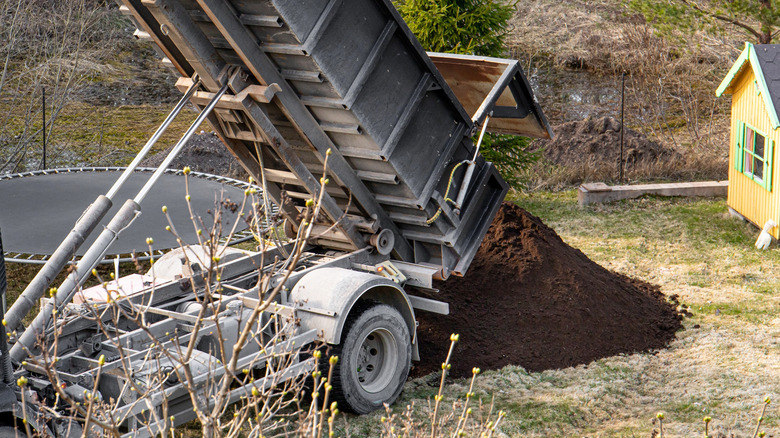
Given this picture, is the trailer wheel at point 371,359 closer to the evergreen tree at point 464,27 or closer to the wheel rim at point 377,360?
the wheel rim at point 377,360

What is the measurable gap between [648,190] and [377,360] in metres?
7.37

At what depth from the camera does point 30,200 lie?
10.1m

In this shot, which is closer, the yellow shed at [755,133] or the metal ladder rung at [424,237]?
the metal ladder rung at [424,237]

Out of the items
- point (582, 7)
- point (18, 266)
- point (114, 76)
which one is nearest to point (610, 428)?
point (18, 266)

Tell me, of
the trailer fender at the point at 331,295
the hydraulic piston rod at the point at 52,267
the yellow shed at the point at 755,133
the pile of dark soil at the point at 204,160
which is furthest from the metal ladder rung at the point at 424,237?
the pile of dark soil at the point at 204,160

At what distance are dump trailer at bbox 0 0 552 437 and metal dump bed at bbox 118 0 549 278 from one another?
0.01 m

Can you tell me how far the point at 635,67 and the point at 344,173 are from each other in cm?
1409

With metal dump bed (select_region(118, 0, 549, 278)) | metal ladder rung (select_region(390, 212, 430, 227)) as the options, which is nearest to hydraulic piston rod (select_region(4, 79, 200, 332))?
metal dump bed (select_region(118, 0, 549, 278))

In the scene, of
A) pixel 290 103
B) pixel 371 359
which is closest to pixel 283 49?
pixel 290 103

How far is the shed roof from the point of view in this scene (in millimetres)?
9922

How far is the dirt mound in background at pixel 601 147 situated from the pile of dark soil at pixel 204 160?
515 cm

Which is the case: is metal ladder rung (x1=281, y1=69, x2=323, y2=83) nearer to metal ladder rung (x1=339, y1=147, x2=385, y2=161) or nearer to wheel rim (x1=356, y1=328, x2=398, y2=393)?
metal ladder rung (x1=339, y1=147, x2=385, y2=161)

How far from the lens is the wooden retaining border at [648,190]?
1220cm

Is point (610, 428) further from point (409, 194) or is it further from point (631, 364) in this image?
point (409, 194)
